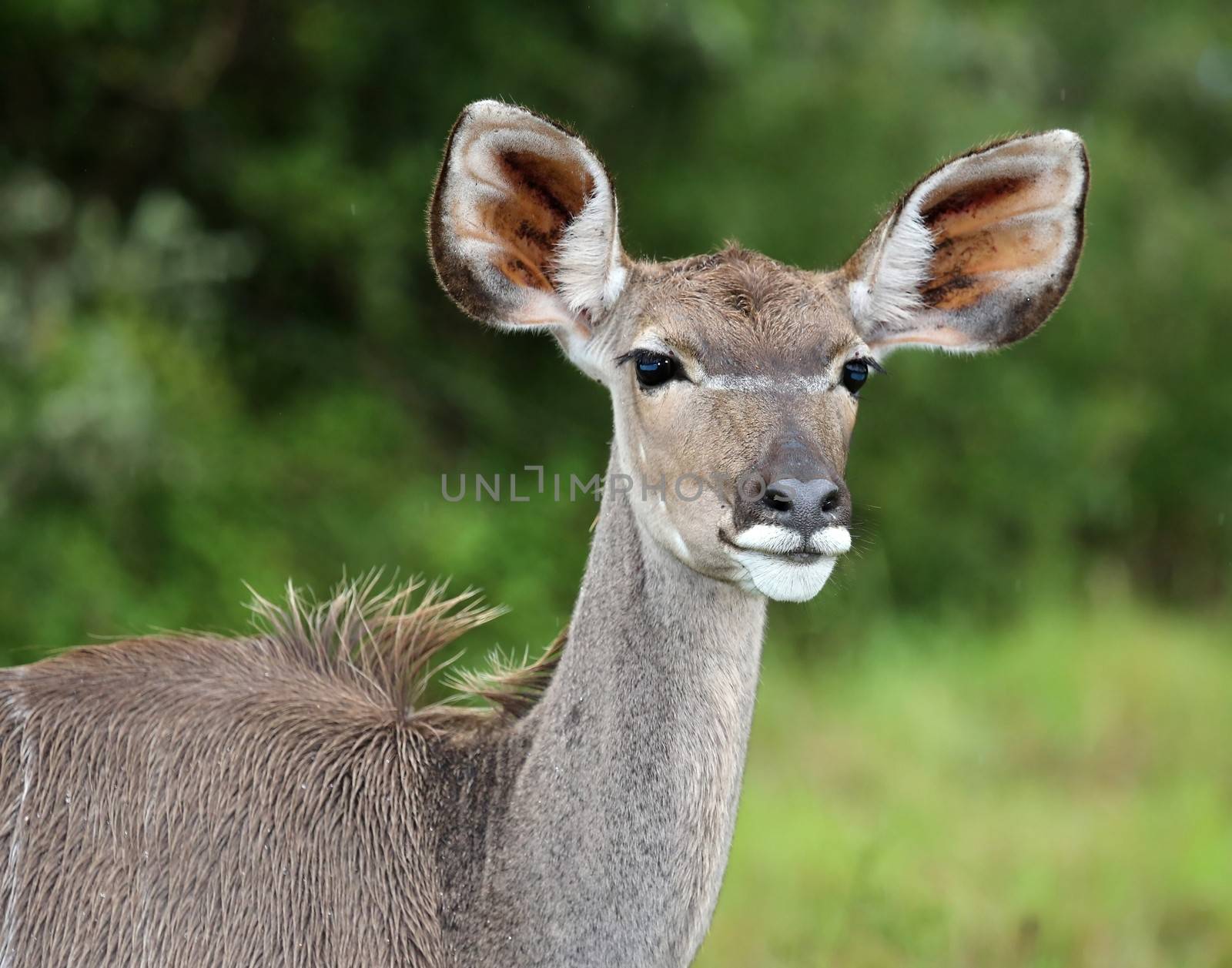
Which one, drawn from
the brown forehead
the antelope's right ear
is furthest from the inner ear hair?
the brown forehead

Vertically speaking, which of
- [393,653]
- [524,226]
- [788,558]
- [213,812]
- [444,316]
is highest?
[444,316]

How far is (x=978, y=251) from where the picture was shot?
12.4 feet

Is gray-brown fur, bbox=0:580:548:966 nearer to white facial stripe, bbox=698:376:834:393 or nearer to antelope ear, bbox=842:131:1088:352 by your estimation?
white facial stripe, bbox=698:376:834:393

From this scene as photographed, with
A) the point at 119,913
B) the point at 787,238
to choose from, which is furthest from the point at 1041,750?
the point at 119,913

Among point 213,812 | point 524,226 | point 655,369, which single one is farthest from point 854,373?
point 213,812

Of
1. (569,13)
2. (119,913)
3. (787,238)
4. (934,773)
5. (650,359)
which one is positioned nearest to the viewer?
(119,913)

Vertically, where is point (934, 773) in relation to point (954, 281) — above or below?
below

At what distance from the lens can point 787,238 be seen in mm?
9805

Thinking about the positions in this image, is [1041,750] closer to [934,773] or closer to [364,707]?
[934,773]

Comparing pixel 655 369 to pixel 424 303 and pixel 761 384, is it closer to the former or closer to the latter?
pixel 761 384

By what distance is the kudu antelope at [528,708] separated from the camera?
119 inches

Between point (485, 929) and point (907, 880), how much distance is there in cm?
346

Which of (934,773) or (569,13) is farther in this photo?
(569,13)

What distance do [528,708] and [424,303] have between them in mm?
6142
